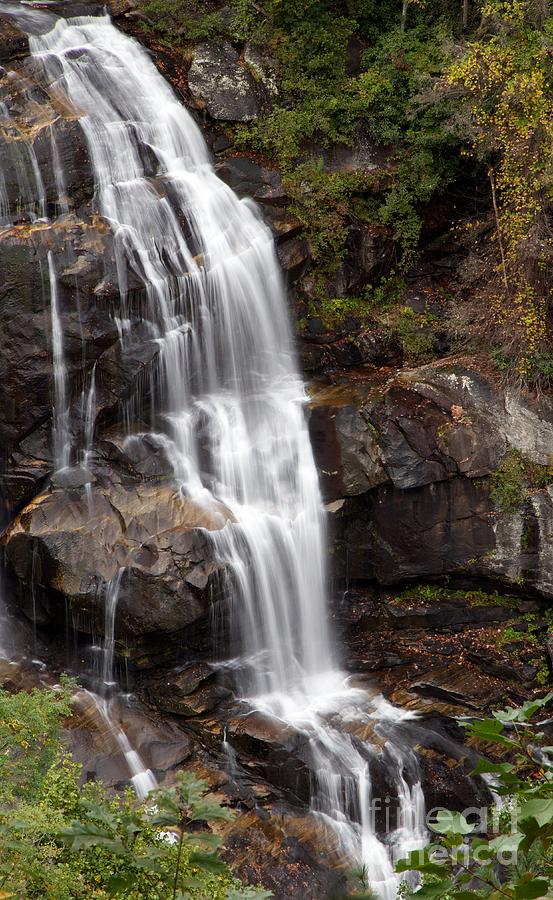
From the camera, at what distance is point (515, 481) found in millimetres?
12445

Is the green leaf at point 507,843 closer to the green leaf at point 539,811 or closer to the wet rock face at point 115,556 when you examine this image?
the green leaf at point 539,811

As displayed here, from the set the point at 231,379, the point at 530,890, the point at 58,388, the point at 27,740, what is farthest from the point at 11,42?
the point at 530,890

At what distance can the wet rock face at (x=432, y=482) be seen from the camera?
1241 cm

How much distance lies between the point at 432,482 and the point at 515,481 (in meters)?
1.29

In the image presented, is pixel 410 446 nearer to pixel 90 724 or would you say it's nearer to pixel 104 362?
pixel 104 362

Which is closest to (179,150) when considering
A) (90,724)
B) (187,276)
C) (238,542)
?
(187,276)

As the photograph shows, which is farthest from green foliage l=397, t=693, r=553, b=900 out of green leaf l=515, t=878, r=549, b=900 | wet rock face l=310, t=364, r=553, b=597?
wet rock face l=310, t=364, r=553, b=597

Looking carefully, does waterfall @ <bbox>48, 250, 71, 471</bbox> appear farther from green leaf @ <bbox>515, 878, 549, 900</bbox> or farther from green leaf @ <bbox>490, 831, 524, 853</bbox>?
green leaf @ <bbox>515, 878, 549, 900</bbox>

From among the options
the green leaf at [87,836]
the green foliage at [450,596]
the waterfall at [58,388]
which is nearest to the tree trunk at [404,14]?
the waterfall at [58,388]

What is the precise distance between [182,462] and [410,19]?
10607 millimetres

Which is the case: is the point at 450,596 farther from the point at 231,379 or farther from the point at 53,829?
the point at 53,829

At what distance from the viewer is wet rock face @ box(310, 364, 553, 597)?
1241 centimetres

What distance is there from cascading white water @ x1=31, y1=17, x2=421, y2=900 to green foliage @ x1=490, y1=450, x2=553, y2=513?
2806mm

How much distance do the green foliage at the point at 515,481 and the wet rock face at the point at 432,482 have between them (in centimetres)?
9
